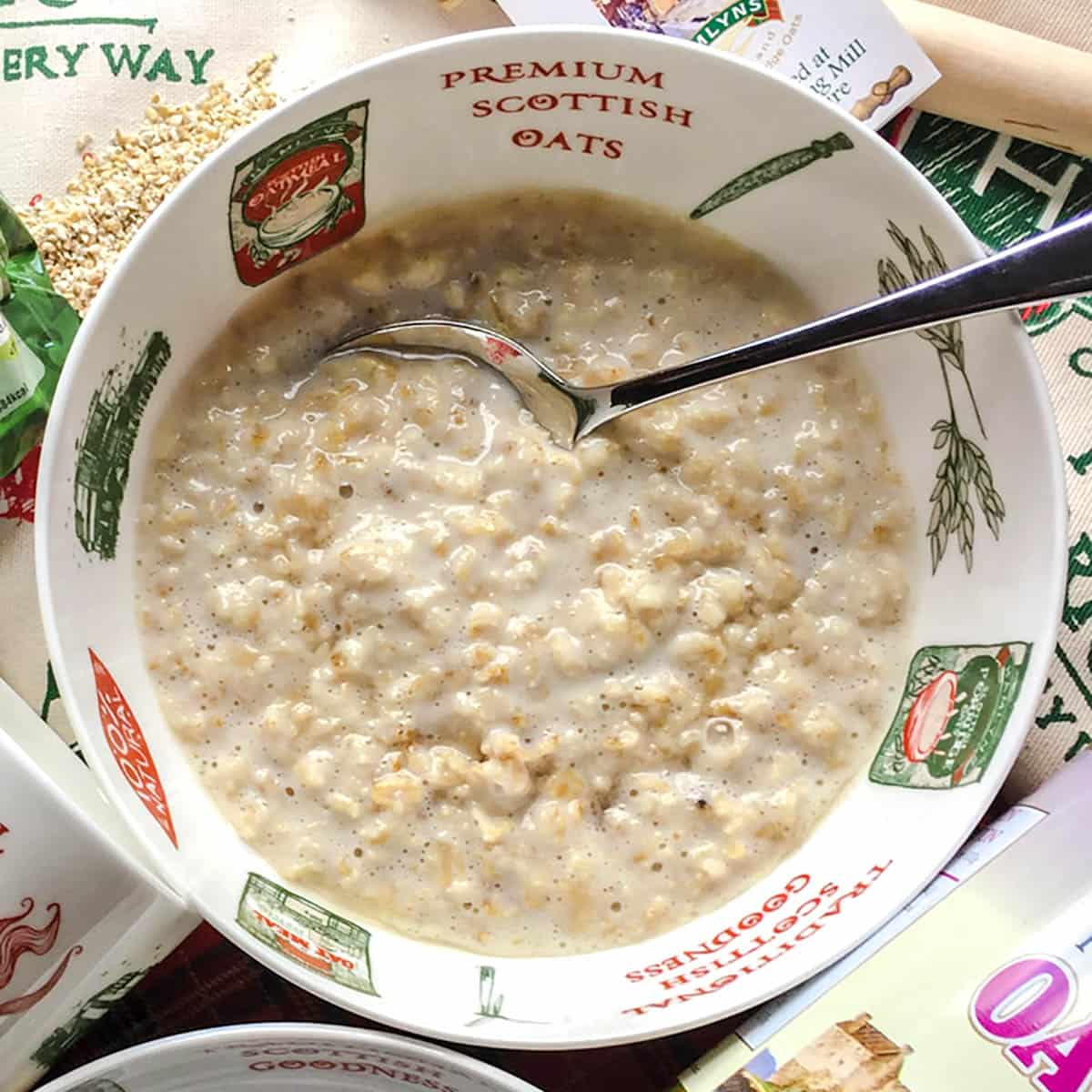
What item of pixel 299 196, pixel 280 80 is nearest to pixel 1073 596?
pixel 299 196

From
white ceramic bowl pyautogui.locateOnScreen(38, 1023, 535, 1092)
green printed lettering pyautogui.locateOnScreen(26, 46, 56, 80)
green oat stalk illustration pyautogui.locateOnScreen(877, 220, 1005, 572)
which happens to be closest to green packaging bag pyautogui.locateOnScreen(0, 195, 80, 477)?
green printed lettering pyautogui.locateOnScreen(26, 46, 56, 80)

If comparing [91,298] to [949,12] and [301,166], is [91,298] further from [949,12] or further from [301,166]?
[949,12]

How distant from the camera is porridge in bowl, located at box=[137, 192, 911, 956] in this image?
1038 millimetres

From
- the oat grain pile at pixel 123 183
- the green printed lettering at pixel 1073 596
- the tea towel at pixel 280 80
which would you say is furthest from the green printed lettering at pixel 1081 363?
the oat grain pile at pixel 123 183

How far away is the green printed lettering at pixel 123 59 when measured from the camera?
1.20 metres

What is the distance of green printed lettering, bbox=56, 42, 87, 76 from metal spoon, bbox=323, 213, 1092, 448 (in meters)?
0.38

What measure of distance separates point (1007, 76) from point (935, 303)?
36 centimetres

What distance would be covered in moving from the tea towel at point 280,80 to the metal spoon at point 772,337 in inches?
11.4

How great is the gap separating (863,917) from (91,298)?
815mm

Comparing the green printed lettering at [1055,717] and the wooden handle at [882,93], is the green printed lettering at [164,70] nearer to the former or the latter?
the wooden handle at [882,93]

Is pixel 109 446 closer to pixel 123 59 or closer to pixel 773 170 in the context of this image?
pixel 123 59

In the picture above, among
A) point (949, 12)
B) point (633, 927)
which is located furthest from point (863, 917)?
point (949, 12)

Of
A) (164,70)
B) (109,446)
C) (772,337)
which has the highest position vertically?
(164,70)

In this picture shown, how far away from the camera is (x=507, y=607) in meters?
1.05
